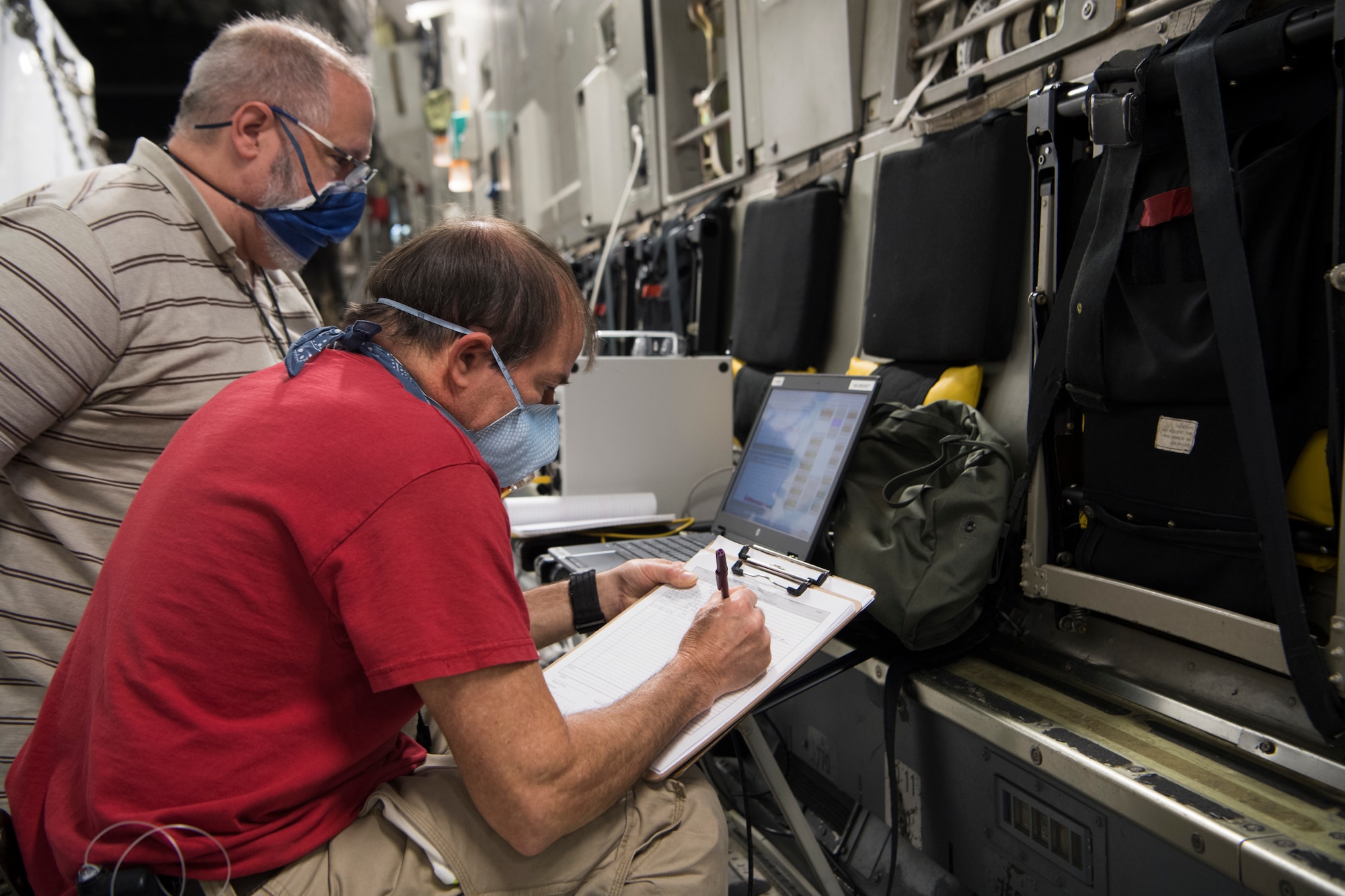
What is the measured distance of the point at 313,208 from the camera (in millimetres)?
1782

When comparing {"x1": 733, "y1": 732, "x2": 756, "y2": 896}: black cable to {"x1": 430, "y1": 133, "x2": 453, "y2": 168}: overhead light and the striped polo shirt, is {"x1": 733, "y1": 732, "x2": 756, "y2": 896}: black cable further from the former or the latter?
{"x1": 430, "y1": 133, "x2": 453, "y2": 168}: overhead light

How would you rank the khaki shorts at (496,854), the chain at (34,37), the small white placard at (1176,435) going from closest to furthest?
the khaki shorts at (496,854), the small white placard at (1176,435), the chain at (34,37)

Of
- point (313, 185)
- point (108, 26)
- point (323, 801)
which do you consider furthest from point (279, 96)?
point (108, 26)

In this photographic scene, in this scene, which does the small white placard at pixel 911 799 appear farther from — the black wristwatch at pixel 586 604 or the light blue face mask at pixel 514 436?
the light blue face mask at pixel 514 436

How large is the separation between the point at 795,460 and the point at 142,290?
1302 mm

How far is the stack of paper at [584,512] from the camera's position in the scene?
1974 millimetres

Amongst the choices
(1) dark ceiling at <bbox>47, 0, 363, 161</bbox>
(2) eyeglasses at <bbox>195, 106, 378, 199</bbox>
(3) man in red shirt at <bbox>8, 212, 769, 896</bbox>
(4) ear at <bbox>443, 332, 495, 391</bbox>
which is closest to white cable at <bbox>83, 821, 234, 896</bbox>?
(3) man in red shirt at <bbox>8, 212, 769, 896</bbox>

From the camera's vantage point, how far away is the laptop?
1596 mm

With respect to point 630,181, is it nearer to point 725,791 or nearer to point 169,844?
point 725,791

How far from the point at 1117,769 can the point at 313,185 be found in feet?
6.03

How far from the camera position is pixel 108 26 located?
5.12m

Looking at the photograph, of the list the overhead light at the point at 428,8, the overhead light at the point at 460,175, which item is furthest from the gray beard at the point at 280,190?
the overhead light at the point at 428,8

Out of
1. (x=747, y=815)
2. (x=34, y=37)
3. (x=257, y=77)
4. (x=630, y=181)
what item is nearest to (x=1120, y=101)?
(x=747, y=815)

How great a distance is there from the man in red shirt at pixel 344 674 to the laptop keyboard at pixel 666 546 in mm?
724
